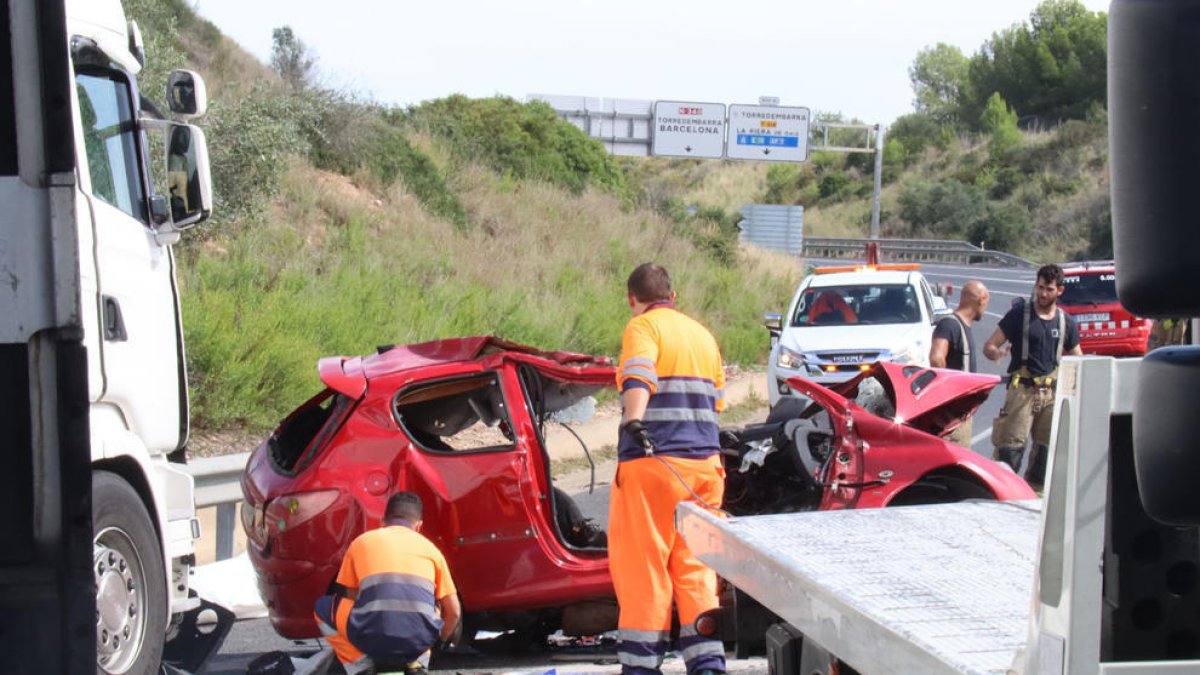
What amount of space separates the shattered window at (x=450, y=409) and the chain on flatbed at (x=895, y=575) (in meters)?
1.77

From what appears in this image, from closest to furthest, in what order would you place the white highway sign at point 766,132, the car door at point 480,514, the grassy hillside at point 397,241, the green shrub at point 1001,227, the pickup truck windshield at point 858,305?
the car door at point 480,514
the grassy hillside at point 397,241
the pickup truck windshield at point 858,305
the white highway sign at point 766,132
the green shrub at point 1001,227

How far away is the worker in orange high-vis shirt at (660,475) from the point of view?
18.4 ft

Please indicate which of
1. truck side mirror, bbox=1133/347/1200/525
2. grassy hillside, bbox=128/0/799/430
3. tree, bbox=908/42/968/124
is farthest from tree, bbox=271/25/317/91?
tree, bbox=908/42/968/124

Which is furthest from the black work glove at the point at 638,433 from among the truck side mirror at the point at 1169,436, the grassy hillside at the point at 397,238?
the grassy hillside at the point at 397,238

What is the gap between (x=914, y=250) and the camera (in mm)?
55344

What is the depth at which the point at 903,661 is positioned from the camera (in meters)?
2.85

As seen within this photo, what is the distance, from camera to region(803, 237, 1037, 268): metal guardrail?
54.0m

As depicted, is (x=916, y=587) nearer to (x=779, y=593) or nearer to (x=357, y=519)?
(x=779, y=593)

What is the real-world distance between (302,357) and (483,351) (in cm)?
638

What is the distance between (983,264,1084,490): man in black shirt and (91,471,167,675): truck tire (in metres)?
6.08

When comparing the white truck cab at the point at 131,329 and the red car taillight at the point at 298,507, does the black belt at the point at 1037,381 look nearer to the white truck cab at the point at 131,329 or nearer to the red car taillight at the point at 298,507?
the red car taillight at the point at 298,507

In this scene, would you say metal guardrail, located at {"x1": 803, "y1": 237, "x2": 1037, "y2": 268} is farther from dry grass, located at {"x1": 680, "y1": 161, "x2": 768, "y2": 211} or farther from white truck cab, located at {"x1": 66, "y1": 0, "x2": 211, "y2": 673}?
white truck cab, located at {"x1": 66, "y1": 0, "x2": 211, "y2": 673}

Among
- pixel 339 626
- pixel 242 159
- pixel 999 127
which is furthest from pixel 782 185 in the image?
pixel 339 626

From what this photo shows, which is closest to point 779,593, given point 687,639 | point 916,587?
point 916,587
